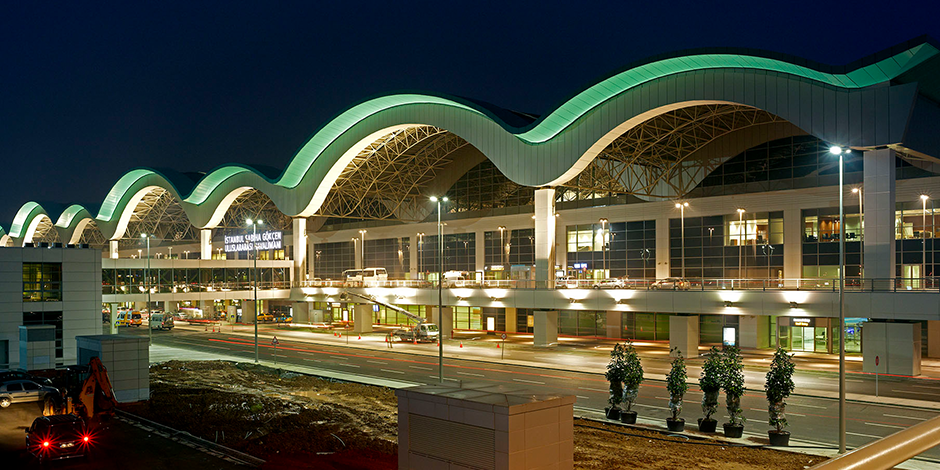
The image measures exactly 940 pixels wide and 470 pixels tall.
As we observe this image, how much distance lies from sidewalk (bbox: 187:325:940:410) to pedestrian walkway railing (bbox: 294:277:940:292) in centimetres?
514

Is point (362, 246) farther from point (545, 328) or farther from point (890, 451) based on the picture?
point (890, 451)

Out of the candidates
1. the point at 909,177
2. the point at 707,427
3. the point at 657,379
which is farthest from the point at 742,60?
the point at 707,427

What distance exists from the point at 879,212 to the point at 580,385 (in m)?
19.7

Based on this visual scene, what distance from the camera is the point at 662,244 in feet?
207

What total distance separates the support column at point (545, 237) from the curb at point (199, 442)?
3361 centimetres

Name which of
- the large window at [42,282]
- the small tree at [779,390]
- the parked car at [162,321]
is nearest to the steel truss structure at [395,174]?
the parked car at [162,321]

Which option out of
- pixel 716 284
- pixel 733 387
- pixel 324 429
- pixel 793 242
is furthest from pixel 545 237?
pixel 324 429

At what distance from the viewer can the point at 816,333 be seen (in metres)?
53.8

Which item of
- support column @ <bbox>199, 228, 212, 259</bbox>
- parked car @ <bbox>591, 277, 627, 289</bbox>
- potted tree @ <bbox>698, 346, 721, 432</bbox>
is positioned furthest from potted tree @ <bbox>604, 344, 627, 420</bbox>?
support column @ <bbox>199, 228, 212, 259</bbox>

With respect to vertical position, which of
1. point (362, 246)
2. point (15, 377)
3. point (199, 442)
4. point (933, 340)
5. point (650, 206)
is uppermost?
point (650, 206)

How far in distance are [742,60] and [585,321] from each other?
107ft

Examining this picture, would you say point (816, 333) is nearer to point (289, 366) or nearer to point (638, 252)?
point (638, 252)

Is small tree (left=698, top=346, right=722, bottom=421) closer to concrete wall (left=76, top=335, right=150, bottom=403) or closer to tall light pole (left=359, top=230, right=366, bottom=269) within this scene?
concrete wall (left=76, top=335, right=150, bottom=403)

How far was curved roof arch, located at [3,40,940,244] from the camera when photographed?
3956cm
